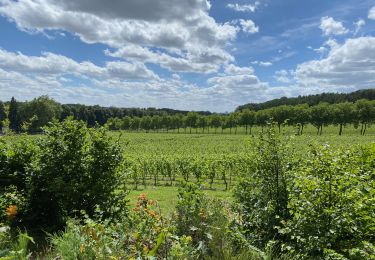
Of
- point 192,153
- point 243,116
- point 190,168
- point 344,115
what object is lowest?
point 192,153

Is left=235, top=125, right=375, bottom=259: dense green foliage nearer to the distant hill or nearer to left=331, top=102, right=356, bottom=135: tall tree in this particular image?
left=331, top=102, right=356, bottom=135: tall tree

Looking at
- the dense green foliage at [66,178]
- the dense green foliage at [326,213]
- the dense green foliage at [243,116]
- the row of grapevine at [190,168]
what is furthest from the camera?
the dense green foliage at [243,116]

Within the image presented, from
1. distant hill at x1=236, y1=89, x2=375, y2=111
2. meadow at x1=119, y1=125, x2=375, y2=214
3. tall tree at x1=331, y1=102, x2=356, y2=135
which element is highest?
distant hill at x1=236, y1=89, x2=375, y2=111

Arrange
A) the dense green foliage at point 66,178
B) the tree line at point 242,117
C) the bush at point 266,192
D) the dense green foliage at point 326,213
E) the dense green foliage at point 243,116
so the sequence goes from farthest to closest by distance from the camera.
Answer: the dense green foliage at point 243,116
the tree line at point 242,117
the dense green foliage at point 66,178
the bush at point 266,192
the dense green foliage at point 326,213

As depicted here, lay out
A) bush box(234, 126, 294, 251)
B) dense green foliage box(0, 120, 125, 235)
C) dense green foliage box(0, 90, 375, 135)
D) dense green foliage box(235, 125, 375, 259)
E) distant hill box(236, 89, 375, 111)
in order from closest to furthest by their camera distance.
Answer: dense green foliage box(235, 125, 375, 259)
bush box(234, 126, 294, 251)
dense green foliage box(0, 120, 125, 235)
dense green foliage box(0, 90, 375, 135)
distant hill box(236, 89, 375, 111)

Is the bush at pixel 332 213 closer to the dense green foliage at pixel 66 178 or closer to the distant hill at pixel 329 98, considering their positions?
the dense green foliage at pixel 66 178

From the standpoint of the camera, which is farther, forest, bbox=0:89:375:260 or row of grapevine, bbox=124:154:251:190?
row of grapevine, bbox=124:154:251:190

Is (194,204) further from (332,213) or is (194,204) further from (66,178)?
(66,178)

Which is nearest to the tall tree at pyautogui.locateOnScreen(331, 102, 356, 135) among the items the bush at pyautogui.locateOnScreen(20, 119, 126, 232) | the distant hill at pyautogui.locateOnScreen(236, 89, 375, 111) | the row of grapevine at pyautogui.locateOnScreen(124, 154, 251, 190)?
the distant hill at pyautogui.locateOnScreen(236, 89, 375, 111)

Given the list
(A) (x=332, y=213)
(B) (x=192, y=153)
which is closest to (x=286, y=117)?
(B) (x=192, y=153)

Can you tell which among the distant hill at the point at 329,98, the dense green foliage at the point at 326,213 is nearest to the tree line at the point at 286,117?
the distant hill at the point at 329,98

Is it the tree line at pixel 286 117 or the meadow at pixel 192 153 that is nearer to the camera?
the meadow at pixel 192 153

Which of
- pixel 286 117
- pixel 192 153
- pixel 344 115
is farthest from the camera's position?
pixel 286 117

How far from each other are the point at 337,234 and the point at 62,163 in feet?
21.7
